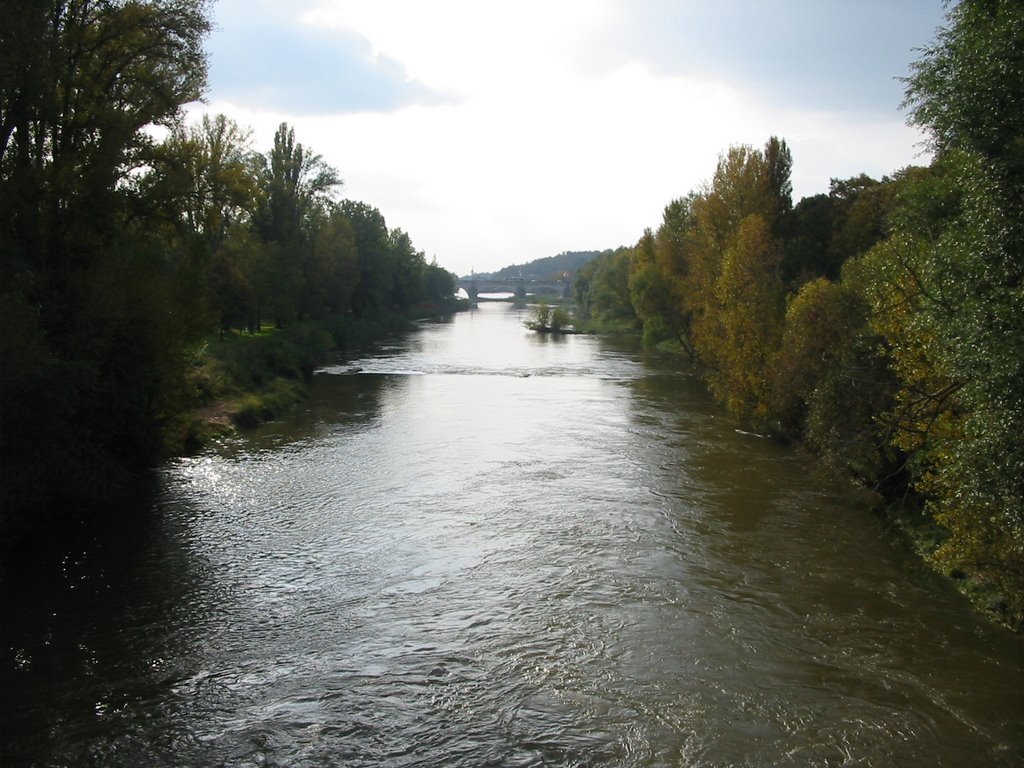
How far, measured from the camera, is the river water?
9438mm

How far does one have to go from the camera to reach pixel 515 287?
18462 cm

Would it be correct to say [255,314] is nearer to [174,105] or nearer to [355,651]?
[174,105]

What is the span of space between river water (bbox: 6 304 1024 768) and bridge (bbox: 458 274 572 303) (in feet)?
508

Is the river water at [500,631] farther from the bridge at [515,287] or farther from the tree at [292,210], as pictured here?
the bridge at [515,287]

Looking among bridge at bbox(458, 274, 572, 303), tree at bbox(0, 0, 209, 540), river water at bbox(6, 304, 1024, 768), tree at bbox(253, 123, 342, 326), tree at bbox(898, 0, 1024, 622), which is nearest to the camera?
river water at bbox(6, 304, 1024, 768)

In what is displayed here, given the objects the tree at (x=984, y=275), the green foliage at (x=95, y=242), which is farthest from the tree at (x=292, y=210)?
the tree at (x=984, y=275)

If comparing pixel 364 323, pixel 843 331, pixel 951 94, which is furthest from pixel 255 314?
pixel 951 94

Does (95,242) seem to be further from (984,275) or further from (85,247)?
(984,275)

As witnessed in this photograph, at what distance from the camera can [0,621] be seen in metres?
12.2

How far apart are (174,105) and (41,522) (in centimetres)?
1224

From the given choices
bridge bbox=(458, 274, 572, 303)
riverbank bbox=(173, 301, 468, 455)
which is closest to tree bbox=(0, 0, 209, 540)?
riverbank bbox=(173, 301, 468, 455)

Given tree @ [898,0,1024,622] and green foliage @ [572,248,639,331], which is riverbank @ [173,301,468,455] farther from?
green foliage @ [572,248,639,331]

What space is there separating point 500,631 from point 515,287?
572 ft

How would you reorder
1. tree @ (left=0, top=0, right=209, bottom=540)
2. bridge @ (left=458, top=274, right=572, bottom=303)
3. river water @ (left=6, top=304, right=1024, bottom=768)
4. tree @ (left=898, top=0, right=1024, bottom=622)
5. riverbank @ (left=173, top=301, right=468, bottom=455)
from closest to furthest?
river water @ (left=6, top=304, right=1024, bottom=768)
tree @ (left=898, top=0, right=1024, bottom=622)
tree @ (left=0, top=0, right=209, bottom=540)
riverbank @ (left=173, top=301, right=468, bottom=455)
bridge @ (left=458, top=274, right=572, bottom=303)
